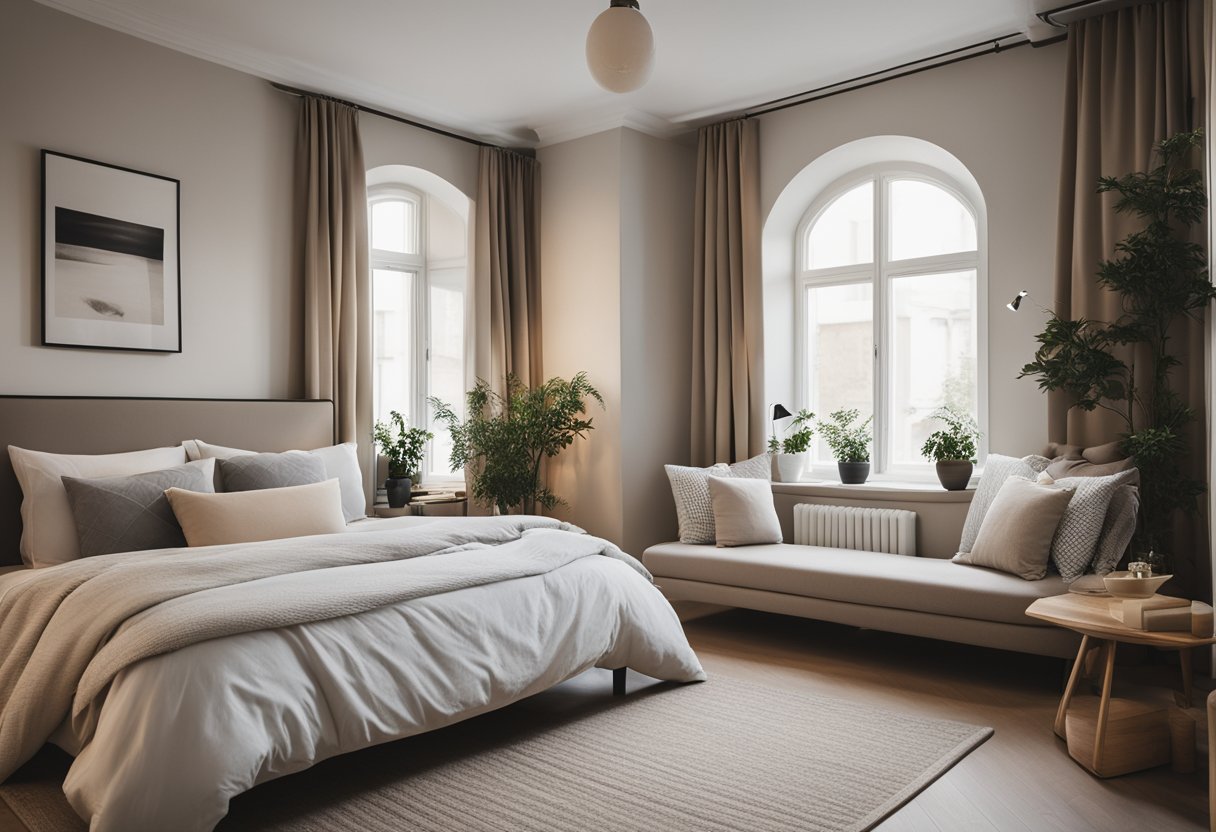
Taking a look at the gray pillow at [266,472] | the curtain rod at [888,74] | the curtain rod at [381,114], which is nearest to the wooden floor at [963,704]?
the gray pillow at [266,472]

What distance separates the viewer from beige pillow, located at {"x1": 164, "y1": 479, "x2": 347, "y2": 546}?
3.38 metres

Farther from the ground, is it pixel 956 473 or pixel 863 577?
pixel 956 473

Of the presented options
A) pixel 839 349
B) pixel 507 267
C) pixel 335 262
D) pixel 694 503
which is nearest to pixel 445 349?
pixel 507 267

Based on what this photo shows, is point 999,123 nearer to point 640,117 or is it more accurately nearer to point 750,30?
point 750,30

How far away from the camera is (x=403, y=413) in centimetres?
570

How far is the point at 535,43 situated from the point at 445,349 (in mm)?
2126

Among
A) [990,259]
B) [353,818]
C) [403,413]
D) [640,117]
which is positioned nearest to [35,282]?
[403,413]

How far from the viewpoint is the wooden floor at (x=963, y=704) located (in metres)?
2.48

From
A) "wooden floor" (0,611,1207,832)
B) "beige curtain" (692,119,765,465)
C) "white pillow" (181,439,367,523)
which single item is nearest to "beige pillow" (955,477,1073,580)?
"wooden floor" (0,611,1207,832)

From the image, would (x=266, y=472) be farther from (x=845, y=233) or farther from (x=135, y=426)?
(x=845, y=233)

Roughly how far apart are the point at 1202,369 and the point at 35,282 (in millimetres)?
4784

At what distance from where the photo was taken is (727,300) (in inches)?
218

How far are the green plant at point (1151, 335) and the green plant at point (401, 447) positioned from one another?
10.5 ft

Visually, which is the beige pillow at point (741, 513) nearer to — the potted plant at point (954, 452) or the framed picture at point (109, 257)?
the potted plant at point (954, 452)
